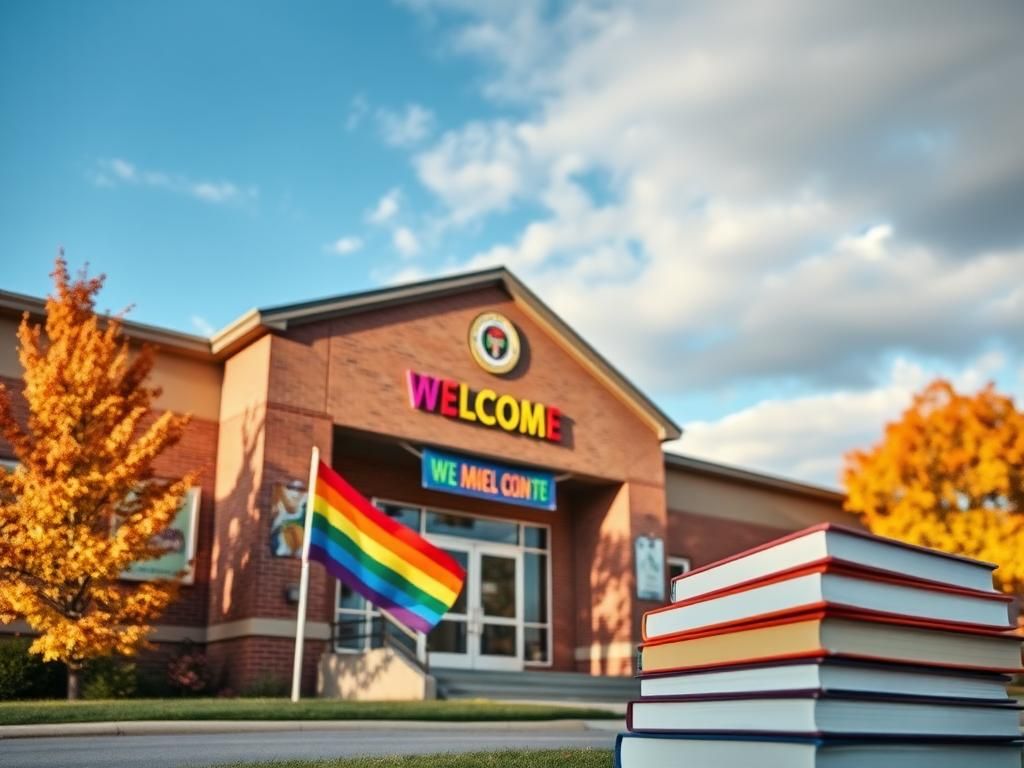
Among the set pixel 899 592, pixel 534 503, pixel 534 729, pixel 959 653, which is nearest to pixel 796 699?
pixel 899 592

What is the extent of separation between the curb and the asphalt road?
19cm

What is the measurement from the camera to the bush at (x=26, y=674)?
1466 centimetres

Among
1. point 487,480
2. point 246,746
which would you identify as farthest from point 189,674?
point 246,746

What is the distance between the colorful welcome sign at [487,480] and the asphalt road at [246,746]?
28.1 feet

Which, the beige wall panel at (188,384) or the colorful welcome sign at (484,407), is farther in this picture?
A: the colorful welcome sign at (484,407)

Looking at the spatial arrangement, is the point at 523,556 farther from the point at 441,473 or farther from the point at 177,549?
the point at 177,549

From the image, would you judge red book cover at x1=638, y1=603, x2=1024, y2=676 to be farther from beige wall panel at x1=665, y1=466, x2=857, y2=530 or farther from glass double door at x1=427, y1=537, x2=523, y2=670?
beige wall panel at x1=665, y1=466, x2=857, y2=530

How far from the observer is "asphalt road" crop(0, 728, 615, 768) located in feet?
26.2

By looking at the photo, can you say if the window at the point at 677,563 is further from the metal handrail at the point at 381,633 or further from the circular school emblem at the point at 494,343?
the metal handrail at the point at 381,633

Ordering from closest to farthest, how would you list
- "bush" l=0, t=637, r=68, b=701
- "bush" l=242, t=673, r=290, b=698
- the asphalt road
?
the asphalt road, "bush" l=0, t=637, r=68, b=701, "bush" l=242, t=673, r=290, b=698

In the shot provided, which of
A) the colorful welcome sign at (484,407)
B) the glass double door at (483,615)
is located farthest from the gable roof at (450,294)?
the glass double door at (483,615)

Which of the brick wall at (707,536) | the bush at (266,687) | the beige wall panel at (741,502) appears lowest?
the bush at (266,687)

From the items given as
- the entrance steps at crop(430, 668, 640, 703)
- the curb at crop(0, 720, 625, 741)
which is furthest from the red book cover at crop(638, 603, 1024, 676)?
the entrance steps at crop(430, 668, 640, 703)

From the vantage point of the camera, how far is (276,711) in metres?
12.2
